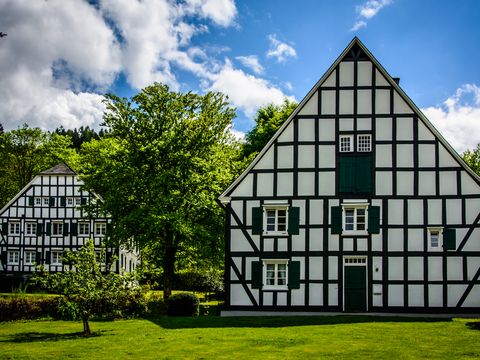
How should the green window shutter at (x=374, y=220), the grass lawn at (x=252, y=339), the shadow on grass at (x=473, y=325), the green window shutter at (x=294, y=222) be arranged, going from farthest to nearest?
the green window shutter at (x=294, y=222) → the green window shutter at (x=374, y=220) → the shadow on grass at (x=473, y=325) → the grass lawn at (x=252, y=339)

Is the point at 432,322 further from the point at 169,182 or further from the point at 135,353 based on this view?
the point at 169,182

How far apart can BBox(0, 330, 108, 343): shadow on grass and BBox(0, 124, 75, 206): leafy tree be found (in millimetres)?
48690

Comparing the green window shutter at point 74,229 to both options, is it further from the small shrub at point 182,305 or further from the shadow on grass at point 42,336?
the shadow on grass at point 42,336

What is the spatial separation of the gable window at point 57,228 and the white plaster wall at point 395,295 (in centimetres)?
3298

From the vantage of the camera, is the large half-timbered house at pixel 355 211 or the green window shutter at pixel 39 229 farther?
the green window shutter at pixel 39 229

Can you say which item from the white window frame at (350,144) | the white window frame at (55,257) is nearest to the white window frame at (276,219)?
the white window frame at (350,144)

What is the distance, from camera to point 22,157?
71.4m

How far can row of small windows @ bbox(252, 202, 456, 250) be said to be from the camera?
29.3 meters

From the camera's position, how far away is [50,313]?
102 ft

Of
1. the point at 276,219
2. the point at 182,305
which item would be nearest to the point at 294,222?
the point at 276,219

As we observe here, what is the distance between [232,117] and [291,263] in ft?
40.6

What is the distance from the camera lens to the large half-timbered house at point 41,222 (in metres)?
53.2

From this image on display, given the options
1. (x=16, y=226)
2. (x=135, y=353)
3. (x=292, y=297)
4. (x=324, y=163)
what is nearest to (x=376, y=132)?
(x=324, y=163)

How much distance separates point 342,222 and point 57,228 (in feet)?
104
